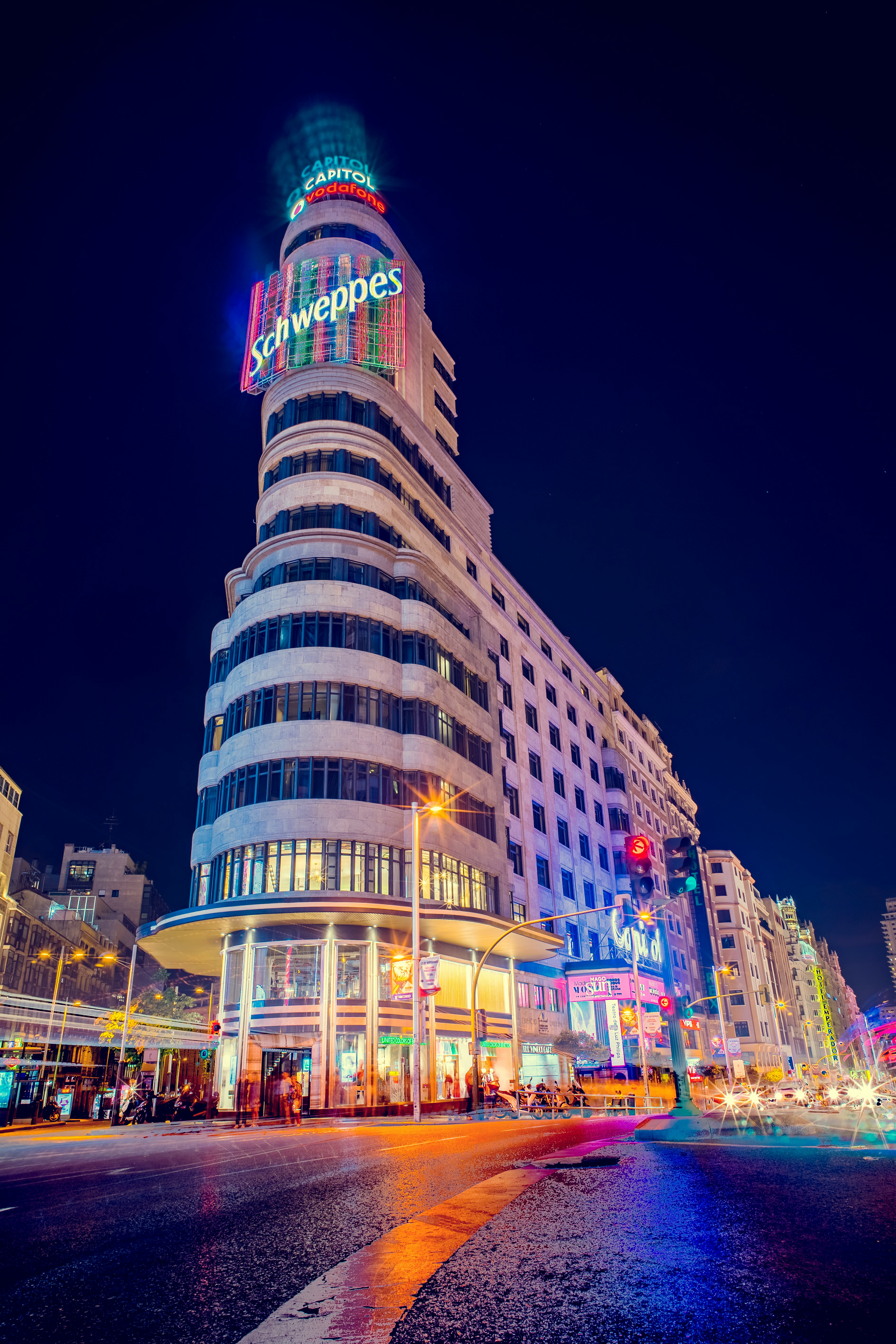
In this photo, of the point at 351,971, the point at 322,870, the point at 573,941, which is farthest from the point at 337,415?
the point at 573,941

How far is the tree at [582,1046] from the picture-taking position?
52438 millimetres

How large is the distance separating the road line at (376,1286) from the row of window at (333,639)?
117 feet

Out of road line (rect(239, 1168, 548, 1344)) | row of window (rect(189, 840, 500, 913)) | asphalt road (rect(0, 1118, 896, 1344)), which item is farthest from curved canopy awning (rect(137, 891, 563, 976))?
road line (rect(239, 1168, 548, 1344))

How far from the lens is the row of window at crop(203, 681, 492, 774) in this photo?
1593 inches

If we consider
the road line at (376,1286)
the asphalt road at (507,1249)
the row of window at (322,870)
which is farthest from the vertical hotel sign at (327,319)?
the road line at (376,1286)

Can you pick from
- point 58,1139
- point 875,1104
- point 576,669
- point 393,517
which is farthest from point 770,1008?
point 58,1139

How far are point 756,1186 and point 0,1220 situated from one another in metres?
6.74

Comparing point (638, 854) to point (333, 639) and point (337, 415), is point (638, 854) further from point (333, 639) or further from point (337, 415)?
point (337, 415)

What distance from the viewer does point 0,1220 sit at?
24.8 ft

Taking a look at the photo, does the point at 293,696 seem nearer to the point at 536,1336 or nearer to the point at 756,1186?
the point at 756,1186

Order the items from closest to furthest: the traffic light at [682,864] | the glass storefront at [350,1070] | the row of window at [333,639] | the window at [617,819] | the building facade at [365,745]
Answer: the traffic light at [682,864] < the glass storefront at [350,1070] < the building facade at [365,745] < the row of window at [333,639] < the window at [617,819]

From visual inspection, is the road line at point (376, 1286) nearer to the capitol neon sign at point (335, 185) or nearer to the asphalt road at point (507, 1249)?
the asphalt road at point (507, 1249)

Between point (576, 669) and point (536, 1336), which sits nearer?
point (536, 1336)

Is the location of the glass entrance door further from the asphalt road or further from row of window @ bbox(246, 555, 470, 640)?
row of window @ bbox(246, 555, 470, 640)
